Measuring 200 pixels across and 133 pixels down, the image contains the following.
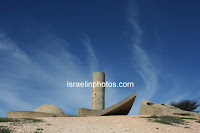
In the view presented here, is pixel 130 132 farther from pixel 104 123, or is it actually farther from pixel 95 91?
pixel 95 91

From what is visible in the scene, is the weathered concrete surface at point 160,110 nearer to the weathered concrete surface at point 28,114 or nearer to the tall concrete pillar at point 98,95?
the tall concrete pillar at point 98,95

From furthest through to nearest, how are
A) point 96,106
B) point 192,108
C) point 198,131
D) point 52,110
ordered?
point 192,108, point 96,106, point 52,110, point 198,131

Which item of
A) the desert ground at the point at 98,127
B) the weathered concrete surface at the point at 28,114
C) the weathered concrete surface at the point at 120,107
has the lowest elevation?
the desert ground at the point at 98,127

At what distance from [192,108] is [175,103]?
2.24 m

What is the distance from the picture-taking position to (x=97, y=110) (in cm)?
2019

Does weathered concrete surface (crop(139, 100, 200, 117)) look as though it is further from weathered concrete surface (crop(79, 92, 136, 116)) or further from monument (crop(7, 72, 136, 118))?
weathered concrete surface (crop(79, 92, 136, 116))

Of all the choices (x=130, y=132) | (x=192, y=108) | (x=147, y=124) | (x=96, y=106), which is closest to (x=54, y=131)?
(x=130, y=132)

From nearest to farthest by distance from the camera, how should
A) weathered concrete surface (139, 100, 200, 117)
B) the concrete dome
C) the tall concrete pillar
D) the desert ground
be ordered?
the desert ground → the concrete dome → weathered concrete surface (139, 100, 200, 117) → the tall concrete pillar

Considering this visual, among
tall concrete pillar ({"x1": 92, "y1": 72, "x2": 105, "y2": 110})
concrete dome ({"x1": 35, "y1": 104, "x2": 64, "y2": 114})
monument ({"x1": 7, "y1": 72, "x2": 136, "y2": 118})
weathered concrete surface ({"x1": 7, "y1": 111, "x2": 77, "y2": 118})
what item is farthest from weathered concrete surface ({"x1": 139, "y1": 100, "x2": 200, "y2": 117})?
weathered concrete surface ({"x1": 7, "y1": 111, "x2": 77, "y2": 118})

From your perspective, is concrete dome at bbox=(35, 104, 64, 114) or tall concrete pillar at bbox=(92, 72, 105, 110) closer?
concrete dome at bbox=(35, 104, 64, 114)

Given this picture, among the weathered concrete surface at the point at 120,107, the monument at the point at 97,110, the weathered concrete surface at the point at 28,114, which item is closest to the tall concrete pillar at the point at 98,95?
the monument at the point at 97,110

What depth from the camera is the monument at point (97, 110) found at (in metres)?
16.7

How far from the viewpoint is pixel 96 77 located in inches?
951

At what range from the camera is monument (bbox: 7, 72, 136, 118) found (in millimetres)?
16705
